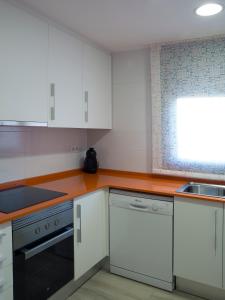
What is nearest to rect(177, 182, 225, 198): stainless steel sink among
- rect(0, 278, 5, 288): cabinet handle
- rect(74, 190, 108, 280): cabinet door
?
rect(74, 190, 108, 280): cabinet door

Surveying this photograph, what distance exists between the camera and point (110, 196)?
242cm

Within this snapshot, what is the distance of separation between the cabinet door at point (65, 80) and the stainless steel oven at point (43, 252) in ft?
2.53

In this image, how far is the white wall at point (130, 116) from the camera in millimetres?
2805

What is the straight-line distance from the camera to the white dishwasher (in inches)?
86.1

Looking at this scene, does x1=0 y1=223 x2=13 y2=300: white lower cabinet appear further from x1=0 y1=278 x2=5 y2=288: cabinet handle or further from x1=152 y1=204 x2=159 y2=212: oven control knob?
A: x1=152 y1=204 x2=159 y2=212: oven control knob

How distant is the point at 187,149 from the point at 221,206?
724 millimetres

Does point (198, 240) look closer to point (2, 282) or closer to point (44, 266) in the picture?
point (44, 266)

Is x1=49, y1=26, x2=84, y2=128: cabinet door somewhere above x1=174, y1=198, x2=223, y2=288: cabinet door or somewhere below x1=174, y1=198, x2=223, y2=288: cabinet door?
above

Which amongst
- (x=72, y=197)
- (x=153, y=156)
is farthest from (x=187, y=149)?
(x=72, y=197)

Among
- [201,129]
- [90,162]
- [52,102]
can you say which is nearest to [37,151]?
[52,102]

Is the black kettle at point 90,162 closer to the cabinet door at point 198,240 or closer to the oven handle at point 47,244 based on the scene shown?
the oven handle at point 47,244

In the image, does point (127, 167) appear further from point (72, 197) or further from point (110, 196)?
point (72, 197)

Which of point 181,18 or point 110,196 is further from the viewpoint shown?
point 110,196

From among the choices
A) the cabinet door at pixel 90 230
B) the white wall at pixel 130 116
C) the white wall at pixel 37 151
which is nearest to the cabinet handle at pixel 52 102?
the white wall at pixel 37 151
